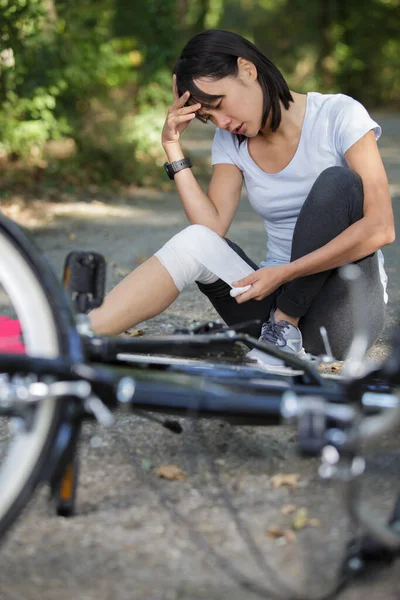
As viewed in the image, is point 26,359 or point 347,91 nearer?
point 26,359

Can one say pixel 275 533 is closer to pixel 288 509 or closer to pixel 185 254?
pixel 288 509

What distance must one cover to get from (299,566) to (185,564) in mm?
233

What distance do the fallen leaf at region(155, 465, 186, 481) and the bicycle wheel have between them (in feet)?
1.85

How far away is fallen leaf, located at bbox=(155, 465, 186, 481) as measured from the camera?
209 centimetres

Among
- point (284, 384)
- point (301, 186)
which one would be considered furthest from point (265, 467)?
point (301, 186)

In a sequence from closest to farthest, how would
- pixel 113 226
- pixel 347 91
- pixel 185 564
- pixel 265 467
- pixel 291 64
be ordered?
pixel 185 564
pixel 265 467
pixel 113 226
pixel 347 91
pixel 291 64

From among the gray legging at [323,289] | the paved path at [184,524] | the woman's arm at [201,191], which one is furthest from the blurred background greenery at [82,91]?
the paved path at [184,524]

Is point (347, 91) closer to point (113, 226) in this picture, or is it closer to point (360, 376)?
point (113, 226)

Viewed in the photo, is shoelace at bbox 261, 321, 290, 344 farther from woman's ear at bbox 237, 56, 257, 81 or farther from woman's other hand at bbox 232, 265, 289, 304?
woman's ear at bbox 237, 56, 257, 81

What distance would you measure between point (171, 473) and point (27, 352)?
61 cm

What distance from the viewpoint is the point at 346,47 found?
60.4 feet

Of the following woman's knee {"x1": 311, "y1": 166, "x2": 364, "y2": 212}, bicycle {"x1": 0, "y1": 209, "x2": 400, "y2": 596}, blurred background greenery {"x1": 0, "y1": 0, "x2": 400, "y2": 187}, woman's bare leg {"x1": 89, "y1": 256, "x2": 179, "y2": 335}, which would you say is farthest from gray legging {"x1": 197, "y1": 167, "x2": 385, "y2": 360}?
blurred background greenery {"x1": 0, "y1": 0, "x2": 400, "y2": 187}

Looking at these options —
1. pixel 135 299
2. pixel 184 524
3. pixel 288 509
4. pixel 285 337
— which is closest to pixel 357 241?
pixel 285 337

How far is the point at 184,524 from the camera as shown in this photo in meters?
1.86
